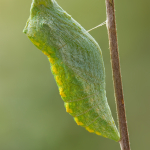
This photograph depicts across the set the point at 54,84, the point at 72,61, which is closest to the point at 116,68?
the point at 72,61

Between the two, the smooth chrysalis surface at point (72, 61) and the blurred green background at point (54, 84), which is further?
the blurred green background at point (54, 84)

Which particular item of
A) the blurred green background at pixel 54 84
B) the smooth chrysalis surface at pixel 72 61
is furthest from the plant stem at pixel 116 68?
the blurred green background at pixel 54 84

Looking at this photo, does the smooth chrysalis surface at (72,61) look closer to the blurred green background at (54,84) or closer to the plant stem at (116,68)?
the plant stem at (116,68)

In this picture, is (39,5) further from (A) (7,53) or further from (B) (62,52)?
(A) (7,53)

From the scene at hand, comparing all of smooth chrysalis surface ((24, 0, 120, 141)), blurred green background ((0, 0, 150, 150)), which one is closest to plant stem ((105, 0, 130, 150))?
smooth chrysalis surface ((24, 0, 120, 141))

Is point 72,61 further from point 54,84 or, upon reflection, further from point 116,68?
point 54,84

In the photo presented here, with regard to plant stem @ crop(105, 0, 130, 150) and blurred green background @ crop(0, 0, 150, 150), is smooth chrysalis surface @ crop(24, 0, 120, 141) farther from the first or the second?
blurred green background @ crop(0, 0, 150, 150)
